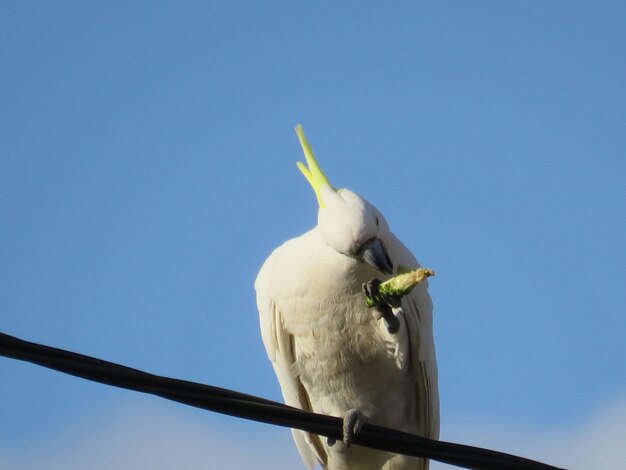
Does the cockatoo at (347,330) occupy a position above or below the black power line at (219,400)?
above

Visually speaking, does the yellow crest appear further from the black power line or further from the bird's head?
the black power line

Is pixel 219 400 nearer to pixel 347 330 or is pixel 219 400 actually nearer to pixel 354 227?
pixel 354 227

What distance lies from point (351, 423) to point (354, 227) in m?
0.88

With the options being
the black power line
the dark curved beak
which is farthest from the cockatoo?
the black power line

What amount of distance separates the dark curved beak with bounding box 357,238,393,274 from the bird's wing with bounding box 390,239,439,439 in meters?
0.30

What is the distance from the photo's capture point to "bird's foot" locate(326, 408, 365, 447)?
4.09m

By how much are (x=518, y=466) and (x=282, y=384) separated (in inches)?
83.6

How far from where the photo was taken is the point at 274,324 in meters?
4.92

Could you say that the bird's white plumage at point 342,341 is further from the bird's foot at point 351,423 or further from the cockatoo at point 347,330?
the bird's foot at point 351,423

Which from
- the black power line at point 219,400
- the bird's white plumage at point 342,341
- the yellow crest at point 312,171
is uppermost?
the yellow crest at point 312,171

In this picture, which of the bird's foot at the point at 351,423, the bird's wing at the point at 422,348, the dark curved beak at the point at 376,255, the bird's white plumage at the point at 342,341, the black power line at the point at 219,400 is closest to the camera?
the black power line at the point at 219,400

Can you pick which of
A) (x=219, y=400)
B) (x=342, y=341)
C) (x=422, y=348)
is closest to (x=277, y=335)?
(x=342, y=341)

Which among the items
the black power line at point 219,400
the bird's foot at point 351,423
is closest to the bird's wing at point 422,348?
the bird's foot at point 351,423

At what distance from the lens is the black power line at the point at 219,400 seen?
2.98 meters
